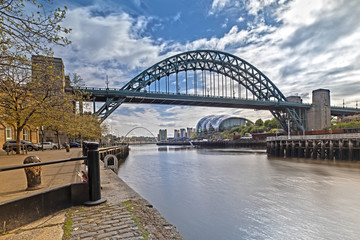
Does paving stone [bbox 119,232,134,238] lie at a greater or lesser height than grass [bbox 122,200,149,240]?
greater

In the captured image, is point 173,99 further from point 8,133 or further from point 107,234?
point 107,234

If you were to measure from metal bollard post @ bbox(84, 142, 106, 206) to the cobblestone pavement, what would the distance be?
0.23 metres

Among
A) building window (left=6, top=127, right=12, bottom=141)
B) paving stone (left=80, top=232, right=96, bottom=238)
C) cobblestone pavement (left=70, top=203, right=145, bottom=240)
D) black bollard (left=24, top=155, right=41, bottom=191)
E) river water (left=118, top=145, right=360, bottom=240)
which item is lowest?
river water (left=118, top=145, right=360, bottom=240)

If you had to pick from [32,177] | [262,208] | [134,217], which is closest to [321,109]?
[262,208]

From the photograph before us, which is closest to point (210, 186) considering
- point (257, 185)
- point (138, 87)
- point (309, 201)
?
point (257, 185)

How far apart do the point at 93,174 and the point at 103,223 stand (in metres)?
1.17

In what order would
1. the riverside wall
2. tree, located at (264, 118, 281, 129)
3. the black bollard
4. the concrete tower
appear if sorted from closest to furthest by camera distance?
1. the black bollard
2. the riverside wall
3. the concrete tower
4. tree, located at (264, 118, 281, 129)

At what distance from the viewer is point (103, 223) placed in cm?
375

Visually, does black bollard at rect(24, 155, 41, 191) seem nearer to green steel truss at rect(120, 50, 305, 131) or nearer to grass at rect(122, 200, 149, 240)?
grass at rect(122, 200, 149, 240)

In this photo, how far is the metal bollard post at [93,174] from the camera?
4535 mm

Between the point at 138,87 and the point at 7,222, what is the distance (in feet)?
161

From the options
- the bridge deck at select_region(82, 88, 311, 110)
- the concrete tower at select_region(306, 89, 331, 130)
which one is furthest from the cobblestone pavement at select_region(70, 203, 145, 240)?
the concrete tower at select_region(306, 89, 331, 130)

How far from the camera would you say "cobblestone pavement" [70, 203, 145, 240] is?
10.9ft

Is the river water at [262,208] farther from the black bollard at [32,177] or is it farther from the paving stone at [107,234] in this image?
the black bollard at [32,177]
